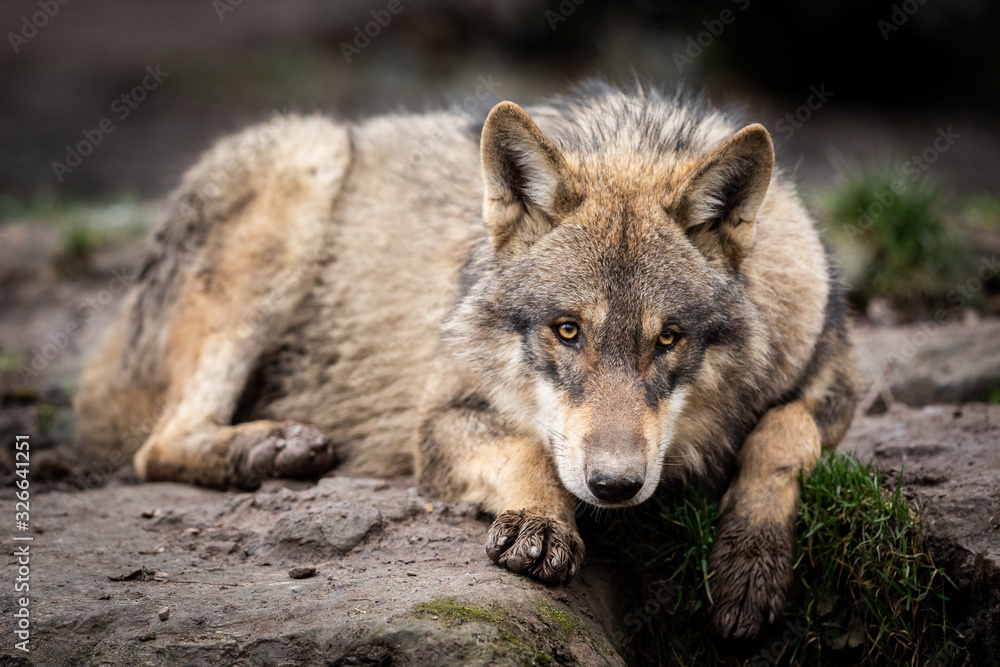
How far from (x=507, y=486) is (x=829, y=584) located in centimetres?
150

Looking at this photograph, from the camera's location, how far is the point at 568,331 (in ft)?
11.0

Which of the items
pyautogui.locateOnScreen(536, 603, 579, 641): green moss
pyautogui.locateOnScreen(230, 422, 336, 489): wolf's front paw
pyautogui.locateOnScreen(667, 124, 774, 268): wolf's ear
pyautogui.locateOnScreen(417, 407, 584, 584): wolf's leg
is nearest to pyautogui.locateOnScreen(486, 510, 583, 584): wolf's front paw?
pyautogui.locateOnScreen(417, 407, 584, 584): wolf's leg

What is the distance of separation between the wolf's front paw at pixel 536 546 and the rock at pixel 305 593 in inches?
2.1

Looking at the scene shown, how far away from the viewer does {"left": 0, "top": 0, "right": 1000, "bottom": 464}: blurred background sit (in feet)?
41.0

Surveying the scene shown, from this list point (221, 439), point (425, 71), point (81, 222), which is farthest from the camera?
point (425, 71)

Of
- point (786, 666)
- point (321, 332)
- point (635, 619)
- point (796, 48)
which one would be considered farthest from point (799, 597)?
point (796, 48)

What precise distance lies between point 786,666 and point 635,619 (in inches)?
27.3

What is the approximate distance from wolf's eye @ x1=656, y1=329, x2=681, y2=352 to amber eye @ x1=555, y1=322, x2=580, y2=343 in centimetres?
33

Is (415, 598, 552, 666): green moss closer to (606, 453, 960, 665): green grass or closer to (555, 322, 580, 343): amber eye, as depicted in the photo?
(606, 453, 960, 665): green grass

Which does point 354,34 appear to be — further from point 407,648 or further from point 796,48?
point 407,648

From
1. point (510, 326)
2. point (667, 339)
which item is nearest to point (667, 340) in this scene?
point (667, 339)

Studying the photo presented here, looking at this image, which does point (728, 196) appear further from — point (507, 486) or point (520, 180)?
point (507, 486)
